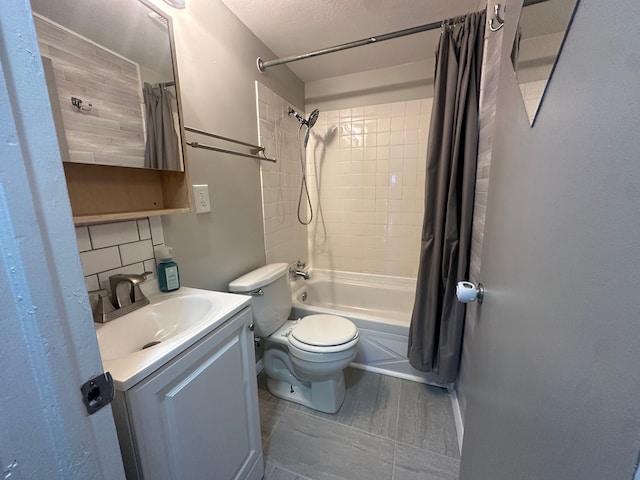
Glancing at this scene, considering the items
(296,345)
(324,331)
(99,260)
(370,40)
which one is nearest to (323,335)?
(324,331)

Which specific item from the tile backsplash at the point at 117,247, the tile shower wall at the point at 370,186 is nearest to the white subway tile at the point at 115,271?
the tile backsplash at the point at 117,247

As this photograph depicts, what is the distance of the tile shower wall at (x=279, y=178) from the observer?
5.84 ft

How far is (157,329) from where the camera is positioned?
95 cm

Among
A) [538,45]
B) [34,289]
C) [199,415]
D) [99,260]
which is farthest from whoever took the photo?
[99,260]

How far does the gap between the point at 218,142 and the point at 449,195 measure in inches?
49.8

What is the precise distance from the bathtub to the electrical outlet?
38.8 inches

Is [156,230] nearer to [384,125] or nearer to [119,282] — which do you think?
[119,282]

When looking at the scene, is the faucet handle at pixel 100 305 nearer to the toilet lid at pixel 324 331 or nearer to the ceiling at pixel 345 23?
the toilet lid at pixel 324 331

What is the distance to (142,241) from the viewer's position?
102cm

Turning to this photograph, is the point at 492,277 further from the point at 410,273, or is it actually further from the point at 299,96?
the point at 299,96

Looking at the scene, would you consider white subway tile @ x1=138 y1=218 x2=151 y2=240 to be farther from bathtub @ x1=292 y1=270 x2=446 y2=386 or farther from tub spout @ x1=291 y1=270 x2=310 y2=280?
tub spout @ x1=291 y1=270 x2=310 y2=280

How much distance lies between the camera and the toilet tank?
1442 millimetres

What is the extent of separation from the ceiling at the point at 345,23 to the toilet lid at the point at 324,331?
5.64 feet

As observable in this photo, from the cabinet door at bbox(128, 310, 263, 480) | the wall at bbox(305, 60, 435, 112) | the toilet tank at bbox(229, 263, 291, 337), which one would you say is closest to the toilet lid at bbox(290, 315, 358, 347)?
the toilet tank at bbox(229, 263, 291, 337)
